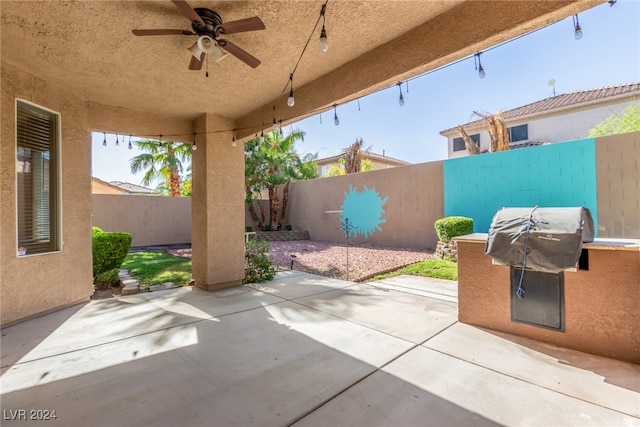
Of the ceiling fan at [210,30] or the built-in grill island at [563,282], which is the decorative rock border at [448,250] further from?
the ceiling fan at [210,30]

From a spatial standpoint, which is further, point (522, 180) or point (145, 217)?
point (145, 217)

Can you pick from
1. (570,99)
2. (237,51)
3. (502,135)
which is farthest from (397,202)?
(570,99)

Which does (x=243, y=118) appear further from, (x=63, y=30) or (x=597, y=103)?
(x=597, y=103)

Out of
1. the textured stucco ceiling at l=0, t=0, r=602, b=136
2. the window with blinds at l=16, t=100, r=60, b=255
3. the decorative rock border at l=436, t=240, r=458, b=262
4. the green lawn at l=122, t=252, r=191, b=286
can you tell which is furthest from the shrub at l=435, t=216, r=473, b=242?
the window with blinds at l=16, t=100, r=60, b=255

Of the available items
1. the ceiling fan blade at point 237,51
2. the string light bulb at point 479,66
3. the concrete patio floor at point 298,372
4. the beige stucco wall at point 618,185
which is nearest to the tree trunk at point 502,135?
the beige stucco wall at point 618,185

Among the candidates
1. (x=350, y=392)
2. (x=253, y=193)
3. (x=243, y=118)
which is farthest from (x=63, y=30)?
(x=253, y=193)

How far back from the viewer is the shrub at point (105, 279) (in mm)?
5855

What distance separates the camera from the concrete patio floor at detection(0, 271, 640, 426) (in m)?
2.00

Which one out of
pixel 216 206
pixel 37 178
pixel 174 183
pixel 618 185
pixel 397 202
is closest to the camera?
pixel 37 178

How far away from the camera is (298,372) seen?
8.37 feet

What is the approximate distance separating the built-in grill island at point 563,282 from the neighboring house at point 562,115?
13.5 m

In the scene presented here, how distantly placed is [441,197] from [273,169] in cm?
795

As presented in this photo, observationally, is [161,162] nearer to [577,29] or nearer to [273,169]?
[273,169]

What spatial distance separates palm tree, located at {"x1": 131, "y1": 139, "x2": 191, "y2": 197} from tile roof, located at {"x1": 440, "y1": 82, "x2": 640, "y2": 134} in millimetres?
14882
